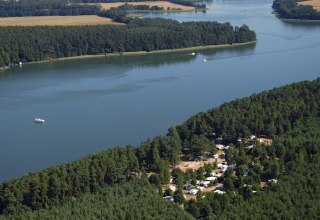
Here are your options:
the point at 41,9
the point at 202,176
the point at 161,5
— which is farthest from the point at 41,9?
the point at 202,176

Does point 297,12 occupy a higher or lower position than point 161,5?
lower

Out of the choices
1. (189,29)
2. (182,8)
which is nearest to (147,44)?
(189,29)

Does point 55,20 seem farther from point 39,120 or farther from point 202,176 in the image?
point 202,176

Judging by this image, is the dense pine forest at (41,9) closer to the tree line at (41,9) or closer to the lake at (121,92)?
the tree line at (41,9)

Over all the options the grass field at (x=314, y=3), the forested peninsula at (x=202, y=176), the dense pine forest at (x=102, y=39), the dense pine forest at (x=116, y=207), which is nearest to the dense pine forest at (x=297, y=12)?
the grass field at (x=314, y=3)

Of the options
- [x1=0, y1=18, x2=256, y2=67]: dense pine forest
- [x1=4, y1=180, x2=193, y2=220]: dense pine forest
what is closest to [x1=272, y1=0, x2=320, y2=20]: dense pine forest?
[x1=0, y1=18, x2=256, y2=67]: dense pine forest

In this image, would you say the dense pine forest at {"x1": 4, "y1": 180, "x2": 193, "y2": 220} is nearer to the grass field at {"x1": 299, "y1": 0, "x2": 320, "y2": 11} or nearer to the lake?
the lake
